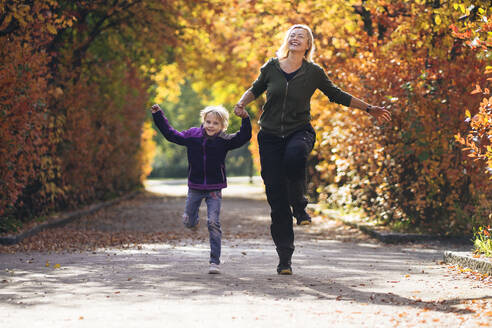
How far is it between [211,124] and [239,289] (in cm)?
190

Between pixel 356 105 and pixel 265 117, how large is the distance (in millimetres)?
881

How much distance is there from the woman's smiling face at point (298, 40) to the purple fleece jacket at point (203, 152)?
110cm

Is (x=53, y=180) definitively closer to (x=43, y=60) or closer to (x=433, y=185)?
(x=43, y=60)

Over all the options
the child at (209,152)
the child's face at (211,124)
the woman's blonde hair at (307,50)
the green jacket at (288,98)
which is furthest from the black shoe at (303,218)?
the woman's blonde hair at (307,50)

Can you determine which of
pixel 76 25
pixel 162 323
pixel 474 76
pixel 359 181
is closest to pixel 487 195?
pixel 474 76

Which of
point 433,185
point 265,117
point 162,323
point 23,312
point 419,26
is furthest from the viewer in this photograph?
point 433,185

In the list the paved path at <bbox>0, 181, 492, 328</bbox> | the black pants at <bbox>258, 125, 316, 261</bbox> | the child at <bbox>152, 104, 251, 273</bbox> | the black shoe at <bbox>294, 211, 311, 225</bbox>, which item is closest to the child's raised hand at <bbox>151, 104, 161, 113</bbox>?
the child at <bbox>152, 104, 251, 273</bbox>

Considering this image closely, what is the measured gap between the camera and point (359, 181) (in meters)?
14.0

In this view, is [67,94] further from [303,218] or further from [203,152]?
[303,218]

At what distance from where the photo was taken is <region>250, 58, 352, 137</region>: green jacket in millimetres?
7156

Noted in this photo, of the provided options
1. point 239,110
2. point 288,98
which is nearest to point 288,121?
point 288,98

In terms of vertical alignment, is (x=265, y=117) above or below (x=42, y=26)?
below

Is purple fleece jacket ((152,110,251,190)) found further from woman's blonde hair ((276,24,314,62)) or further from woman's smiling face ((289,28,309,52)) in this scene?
woman's smiling face ((289,28,309,52))

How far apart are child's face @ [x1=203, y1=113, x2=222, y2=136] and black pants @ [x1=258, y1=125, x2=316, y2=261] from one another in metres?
0.57
